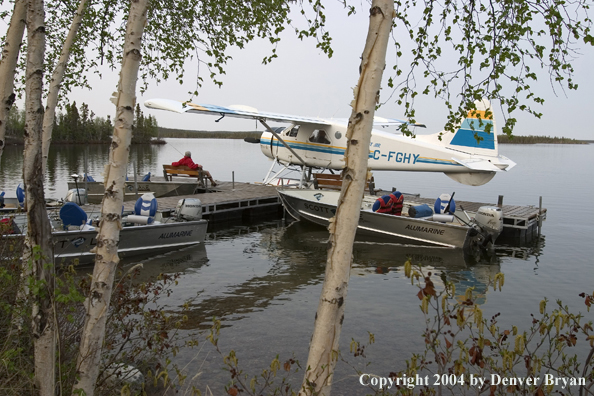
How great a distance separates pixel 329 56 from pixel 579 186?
32620 mm

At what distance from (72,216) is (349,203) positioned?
8589 millimetres

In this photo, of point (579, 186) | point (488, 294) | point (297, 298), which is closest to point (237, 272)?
point (297, 298)

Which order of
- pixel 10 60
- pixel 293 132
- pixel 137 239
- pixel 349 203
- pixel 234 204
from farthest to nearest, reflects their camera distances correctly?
pixel 293 132
pixel 234 204
pixel 137 239
pixel 10 60
pixel 349 203

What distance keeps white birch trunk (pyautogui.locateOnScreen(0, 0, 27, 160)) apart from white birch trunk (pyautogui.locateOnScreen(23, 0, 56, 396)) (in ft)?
1.66

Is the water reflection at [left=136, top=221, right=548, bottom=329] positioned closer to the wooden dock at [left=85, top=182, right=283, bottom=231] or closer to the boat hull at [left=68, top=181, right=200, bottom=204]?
the wooden dock at [left=85, top=182, right=283, bottom=231]

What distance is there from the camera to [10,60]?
3.65 meters

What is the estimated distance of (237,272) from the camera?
10516 mm

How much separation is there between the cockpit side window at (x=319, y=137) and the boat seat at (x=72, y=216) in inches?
421

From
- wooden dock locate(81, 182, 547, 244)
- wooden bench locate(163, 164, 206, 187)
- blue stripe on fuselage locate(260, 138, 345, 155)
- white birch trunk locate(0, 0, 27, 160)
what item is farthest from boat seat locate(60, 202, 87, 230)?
blue stripe on fuselage locate(260, 138, 345, 155)

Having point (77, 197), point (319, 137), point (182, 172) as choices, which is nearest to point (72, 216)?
point (77, 197)

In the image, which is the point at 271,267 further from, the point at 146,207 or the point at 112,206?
the point at 112,206

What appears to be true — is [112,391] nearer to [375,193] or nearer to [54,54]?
[54,54]

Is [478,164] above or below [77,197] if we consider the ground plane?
above

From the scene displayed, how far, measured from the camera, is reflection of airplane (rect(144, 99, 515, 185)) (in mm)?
16641
